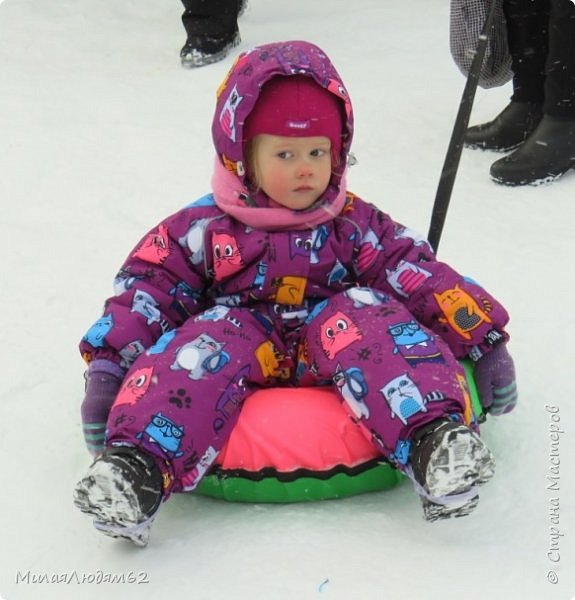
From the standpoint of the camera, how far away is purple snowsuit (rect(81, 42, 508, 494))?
1.60 metres

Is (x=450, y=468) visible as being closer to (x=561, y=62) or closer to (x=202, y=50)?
(x=561, y=62)

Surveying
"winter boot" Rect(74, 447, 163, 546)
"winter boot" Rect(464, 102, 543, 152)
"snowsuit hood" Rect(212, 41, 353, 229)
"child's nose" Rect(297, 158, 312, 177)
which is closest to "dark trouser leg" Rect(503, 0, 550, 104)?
"winter boot" Rect(464, 102, 543, 152)

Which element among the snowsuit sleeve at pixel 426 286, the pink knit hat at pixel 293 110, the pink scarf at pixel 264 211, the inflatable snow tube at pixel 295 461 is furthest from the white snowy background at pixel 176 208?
the pink knit hat at pixel 293 110

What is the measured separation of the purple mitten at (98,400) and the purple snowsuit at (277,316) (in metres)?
0.04

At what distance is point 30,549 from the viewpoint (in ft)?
5.19

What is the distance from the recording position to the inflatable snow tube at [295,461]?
1.65 meters

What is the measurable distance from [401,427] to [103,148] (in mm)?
2365

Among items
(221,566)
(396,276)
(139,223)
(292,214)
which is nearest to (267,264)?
(292,214)

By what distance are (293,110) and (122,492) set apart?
0.84 metres

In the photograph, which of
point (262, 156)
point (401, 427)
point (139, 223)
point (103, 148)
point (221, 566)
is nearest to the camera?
point (221, 566)

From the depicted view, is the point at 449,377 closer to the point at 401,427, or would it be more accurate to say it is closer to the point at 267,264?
the point at 401,427

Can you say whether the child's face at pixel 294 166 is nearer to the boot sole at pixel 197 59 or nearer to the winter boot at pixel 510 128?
the winter boot at pixel 510 128

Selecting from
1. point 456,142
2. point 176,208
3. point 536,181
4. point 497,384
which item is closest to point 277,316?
point 497,384

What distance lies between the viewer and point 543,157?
10.4ft
